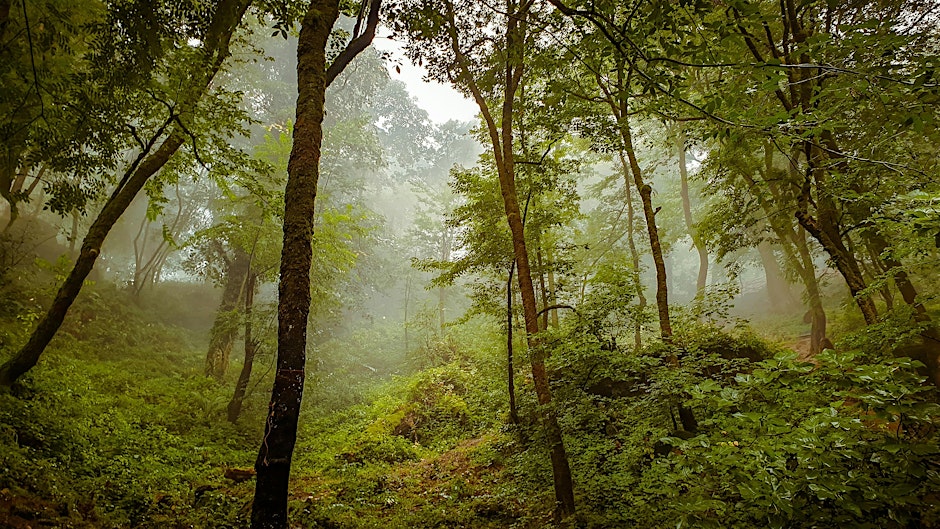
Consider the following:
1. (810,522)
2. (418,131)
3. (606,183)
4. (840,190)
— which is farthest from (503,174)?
(418,131)

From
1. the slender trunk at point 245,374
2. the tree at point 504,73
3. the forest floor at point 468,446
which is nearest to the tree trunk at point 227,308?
the forest floor at point 468,446

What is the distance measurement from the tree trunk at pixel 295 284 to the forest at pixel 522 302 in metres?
0.02

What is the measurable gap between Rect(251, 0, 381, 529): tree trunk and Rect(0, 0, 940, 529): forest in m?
0.02

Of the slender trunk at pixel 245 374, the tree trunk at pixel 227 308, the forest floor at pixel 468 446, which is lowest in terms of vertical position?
the forest floor at pixel 468 446

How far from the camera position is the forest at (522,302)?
106 inches

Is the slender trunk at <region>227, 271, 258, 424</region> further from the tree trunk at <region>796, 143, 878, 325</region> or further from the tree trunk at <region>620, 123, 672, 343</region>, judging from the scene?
the tree trunk at <region>796, 143, 878, 325</region>

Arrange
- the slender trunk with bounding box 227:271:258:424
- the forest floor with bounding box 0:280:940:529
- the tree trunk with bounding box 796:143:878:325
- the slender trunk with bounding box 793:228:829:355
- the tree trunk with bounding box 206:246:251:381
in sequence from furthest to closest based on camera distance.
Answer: the tree trunk with bounding box 206:246:251:381 < the slender trunk with bounding box 227:271:258:424 < the slender trunk with bounding box 793:228:829:355 < the tree trunk with bounding box 796:143:878:325 < the forest floor with bounding box 0:280:940:529

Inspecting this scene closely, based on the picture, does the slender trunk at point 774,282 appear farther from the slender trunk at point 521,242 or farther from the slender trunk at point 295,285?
the slender trunk at point 295,285

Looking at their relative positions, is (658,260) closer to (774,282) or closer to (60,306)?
(60,306)

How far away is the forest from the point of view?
269 centimetres

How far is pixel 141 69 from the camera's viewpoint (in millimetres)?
5301

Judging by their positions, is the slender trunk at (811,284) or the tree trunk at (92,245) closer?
the tree trunk at (92,245)

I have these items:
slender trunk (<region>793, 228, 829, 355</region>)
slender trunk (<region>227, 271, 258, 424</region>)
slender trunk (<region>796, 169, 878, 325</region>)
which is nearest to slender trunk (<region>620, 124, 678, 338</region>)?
slender trunk (<region>796, 169, 878, 325</region>)

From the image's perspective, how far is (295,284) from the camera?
3.61 meters
